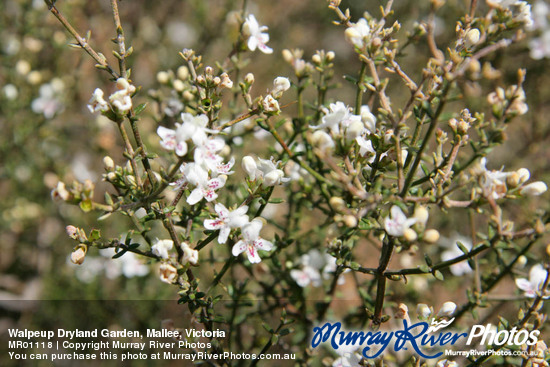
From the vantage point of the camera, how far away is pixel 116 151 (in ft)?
17.0

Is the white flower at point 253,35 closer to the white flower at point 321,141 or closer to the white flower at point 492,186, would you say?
the white flower at point 321,141

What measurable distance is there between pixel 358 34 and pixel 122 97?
1.16 m

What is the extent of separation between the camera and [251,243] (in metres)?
2.14

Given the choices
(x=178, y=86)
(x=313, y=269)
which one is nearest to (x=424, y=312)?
(x=313, y=269)

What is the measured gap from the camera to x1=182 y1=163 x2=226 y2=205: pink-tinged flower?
75.0 inches

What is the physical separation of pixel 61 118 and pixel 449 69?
487 cm

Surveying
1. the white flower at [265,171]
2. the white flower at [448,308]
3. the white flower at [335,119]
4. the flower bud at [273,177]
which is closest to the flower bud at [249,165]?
the white flower at [265,171]

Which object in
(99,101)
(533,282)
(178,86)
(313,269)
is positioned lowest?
(533,282)

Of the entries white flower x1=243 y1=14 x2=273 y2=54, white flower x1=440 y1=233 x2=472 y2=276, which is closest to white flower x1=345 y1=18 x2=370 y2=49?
white flower x1=243 y1=14 x2=273 y2=54

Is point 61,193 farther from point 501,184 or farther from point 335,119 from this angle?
point 501,184

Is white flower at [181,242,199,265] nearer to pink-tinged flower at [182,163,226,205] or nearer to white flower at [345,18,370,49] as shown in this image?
pink-tinged flower at [182,163,226,205]

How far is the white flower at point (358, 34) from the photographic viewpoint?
2.07 m

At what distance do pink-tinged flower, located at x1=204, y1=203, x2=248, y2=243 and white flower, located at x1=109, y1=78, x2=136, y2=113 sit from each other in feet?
2.00

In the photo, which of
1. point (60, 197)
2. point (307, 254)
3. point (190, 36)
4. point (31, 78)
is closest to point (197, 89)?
point (60, 197)
